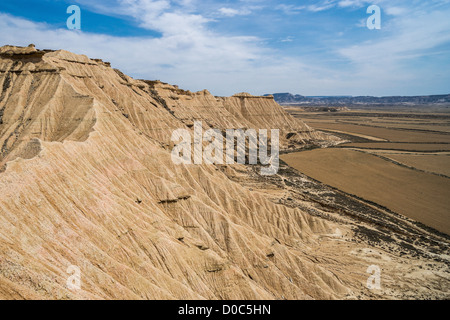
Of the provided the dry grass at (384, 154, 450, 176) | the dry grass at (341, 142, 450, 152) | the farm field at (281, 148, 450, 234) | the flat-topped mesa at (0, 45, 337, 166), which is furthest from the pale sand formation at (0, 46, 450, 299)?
the dry grass at (341, 142, 450, 152)

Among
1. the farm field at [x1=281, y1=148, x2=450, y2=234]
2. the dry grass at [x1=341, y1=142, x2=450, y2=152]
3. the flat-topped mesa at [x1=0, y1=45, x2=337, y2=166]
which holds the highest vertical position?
the flat-topped mesa at [x1=0, y1=45, x2=337, y2=166]

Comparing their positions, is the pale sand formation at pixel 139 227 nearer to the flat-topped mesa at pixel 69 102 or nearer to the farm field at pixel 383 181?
the flat-topped mesa at pixel 69 102

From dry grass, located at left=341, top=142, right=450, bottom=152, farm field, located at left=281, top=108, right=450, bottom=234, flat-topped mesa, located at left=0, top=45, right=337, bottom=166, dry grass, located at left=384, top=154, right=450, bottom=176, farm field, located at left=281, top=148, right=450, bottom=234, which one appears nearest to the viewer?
flat-topped mesa, located at left=0, top=45, right=337, bottom=166

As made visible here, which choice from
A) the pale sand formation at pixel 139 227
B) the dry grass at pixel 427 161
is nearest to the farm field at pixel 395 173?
the dry grass at pixel 427 161

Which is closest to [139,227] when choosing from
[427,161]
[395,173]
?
[395,173]

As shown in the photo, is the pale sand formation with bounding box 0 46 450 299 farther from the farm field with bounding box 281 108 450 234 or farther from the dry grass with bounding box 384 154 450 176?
the dry grass with bounding box 384 154 450 176

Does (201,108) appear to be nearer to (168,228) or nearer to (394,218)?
(394,218)

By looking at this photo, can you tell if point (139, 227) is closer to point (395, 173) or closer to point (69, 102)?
point (69, 102)
